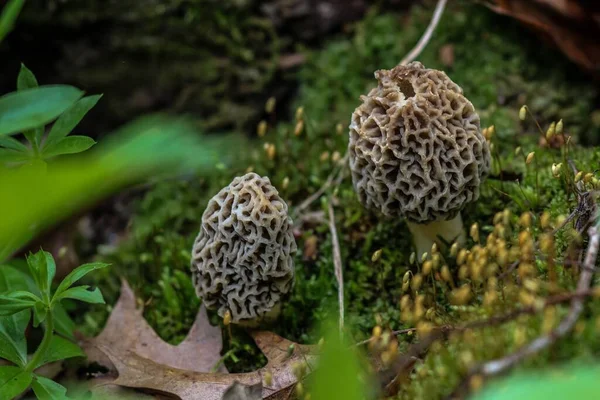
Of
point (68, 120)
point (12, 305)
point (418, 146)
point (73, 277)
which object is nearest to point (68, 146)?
point (68, 120)

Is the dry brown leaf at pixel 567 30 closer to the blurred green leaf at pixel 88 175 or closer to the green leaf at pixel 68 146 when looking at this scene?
the green leaf at pixel 68 146

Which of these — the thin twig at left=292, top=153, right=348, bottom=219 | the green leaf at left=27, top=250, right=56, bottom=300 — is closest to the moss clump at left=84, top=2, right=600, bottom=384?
the thin twig at left=292, top=153, right=348, bottom=219

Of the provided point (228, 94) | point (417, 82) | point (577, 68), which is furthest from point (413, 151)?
point (228, 94)

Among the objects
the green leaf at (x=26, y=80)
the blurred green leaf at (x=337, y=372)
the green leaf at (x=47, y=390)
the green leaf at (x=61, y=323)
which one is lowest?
the green leaf at (x=61, y=323)

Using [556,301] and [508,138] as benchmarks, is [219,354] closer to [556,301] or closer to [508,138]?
[556,301]

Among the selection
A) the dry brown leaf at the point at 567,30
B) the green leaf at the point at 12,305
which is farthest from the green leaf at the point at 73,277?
the dry brown leaf at the point at 567,30
